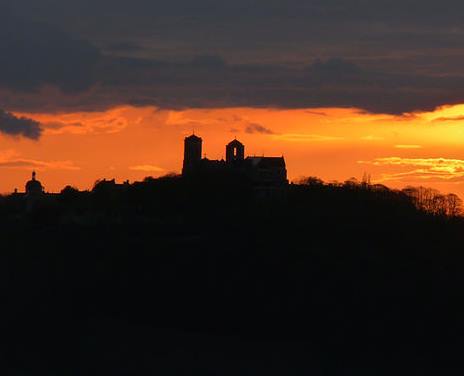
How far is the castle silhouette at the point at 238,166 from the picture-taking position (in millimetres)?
119000

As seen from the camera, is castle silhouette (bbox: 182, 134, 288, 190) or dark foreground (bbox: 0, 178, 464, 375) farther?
castle silhouette (bbox: 182, 134, 288, 190)

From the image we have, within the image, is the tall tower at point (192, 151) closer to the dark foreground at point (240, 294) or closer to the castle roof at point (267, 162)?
the castle roof at point (267, 162)

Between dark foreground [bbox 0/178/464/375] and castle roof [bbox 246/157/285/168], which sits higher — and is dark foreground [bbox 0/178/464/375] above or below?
below

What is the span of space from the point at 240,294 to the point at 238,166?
46589mm

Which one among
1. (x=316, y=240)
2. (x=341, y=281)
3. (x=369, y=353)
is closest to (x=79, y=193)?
(x=316, y=240)

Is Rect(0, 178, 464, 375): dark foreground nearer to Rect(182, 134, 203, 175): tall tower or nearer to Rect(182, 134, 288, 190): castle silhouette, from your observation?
Rect(182, 134, 288, 190): castle silhouette

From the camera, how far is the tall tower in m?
128

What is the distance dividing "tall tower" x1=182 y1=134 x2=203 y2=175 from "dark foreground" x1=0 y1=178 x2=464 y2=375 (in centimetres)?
2535

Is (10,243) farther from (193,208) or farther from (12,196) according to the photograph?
(12,196)

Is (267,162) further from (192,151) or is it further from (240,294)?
(240,294)

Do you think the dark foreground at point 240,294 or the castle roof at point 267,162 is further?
the castle roof at point 267,162

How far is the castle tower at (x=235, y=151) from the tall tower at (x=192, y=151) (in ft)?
9.73

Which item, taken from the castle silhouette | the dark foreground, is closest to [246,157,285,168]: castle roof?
the castle silhouette

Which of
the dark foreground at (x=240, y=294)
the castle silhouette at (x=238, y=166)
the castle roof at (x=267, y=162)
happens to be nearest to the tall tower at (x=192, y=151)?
the castle silhouette at (x=238, y=166)
